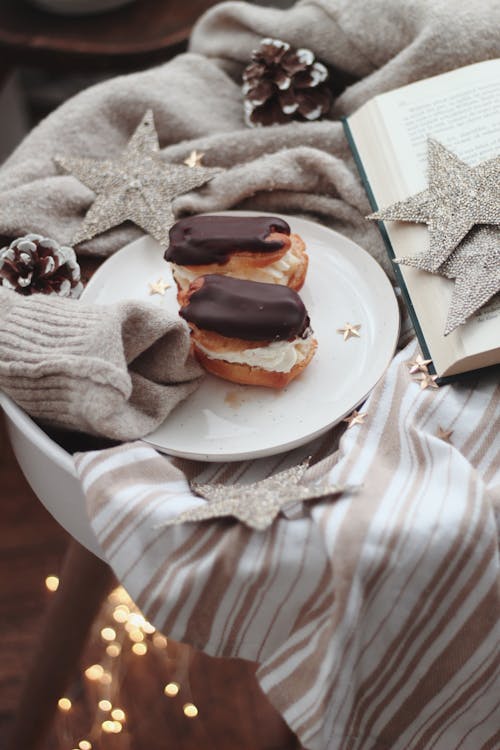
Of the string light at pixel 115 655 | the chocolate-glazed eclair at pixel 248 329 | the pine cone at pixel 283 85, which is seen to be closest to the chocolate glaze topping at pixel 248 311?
the chocolate-glazed eclair at pixel 248 329

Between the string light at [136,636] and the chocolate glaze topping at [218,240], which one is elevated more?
the chocolate glaze topping at [218,240]

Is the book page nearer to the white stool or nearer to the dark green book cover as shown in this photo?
the dark green book cover

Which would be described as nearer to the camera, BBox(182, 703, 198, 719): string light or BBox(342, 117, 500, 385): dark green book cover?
BBox(342, 117, 500, 385): dark green book cover

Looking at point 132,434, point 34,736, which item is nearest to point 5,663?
point 34,736

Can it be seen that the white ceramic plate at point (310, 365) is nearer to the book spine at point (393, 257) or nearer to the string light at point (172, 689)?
the book spine at point (393, 257)

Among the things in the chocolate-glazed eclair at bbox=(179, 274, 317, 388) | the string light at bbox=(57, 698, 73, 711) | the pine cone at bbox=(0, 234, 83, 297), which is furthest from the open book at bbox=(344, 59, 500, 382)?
the string light at bbox=(57, 698, 73, 711)

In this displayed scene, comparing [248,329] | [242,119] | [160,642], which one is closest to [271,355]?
[248,329]

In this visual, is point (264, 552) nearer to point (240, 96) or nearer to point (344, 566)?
point (344, 566)
